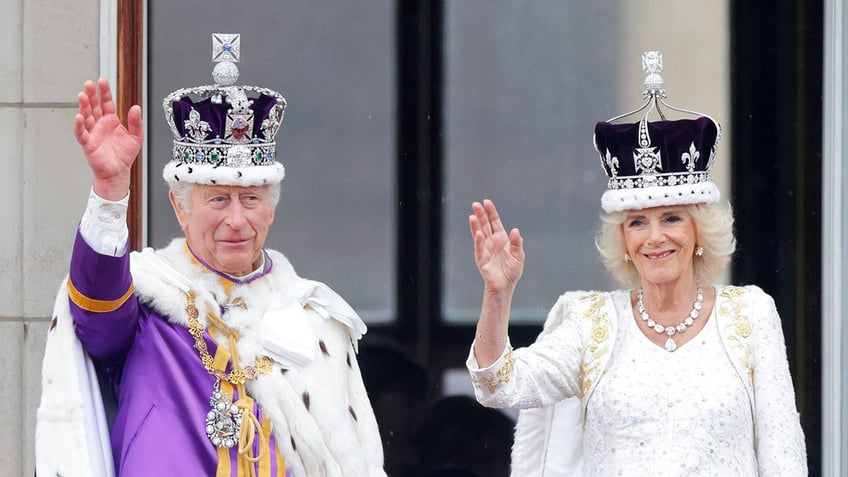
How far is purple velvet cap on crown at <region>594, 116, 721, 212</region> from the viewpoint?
381 centimetres

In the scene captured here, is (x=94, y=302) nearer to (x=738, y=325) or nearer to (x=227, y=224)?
(x=227, y=224)

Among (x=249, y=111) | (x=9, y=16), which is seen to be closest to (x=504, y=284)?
(x=249, y=111)

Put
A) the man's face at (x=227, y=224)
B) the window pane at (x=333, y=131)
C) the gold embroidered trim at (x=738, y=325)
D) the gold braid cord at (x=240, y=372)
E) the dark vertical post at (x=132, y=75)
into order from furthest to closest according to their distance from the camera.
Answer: the window pane at (x=333, y=131), the dark vertical post at (x=132, y=75), the gold embroidered trim at (x=738, y=325), the man's face at (x=227, y=224), the gold braid cord at (x=240, y=372)

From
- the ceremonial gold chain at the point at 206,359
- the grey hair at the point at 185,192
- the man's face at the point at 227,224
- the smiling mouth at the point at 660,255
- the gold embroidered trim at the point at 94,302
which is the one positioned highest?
the grey hair at the point at 185,192

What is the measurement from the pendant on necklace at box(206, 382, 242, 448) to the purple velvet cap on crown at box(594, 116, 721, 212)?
1.17 metres

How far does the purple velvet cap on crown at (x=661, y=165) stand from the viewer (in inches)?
150

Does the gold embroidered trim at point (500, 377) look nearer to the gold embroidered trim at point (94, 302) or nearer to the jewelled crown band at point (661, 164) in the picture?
the jewelled crown band at point (661, 164)

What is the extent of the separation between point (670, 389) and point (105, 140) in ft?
5.25

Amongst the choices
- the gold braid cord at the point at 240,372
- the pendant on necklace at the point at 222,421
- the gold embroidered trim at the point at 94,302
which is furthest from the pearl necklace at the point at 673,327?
the gold embroidered trim at the point at 94,302

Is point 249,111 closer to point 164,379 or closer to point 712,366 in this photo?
point 164,379

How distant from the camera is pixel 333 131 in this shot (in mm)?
5359

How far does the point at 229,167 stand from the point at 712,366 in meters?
1.39

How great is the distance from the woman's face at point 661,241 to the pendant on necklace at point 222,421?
116 centimetres

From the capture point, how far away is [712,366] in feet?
12.3
